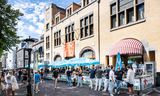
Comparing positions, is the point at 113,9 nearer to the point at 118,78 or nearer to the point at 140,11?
the point at 140,11

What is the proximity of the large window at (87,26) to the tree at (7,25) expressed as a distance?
11.7m

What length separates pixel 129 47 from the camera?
24562 millimetres

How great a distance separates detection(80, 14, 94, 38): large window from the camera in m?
33.9

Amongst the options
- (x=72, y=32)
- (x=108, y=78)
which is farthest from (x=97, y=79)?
(x=72, y=32)

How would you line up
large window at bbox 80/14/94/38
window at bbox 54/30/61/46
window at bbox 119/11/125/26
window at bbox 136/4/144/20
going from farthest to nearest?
1. window at bbox 54/30/61/46
2. large window at bbox 80/14/94/38
3. window at bbox 119/11/125/26
4. window at bbox 136/4/144/20

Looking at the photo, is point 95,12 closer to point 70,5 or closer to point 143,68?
point 70,5

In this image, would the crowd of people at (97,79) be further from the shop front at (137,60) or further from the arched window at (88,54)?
the arched window at (88,54)

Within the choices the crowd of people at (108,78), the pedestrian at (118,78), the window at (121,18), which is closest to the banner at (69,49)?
the crowd of people at (108,78)

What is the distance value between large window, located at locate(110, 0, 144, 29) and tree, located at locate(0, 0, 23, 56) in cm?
960

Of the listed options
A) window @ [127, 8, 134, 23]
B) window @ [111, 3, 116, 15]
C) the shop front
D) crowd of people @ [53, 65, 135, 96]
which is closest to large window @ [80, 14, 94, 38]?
window @ [111, 3, 116, 15]

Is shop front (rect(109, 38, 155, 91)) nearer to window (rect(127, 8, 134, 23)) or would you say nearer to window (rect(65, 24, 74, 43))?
window (rect(127, 8, 134, 23))

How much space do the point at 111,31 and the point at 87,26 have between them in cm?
661

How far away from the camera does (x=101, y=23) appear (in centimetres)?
3097

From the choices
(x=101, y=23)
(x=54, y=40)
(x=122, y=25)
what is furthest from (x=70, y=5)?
(x=122, y=25)
